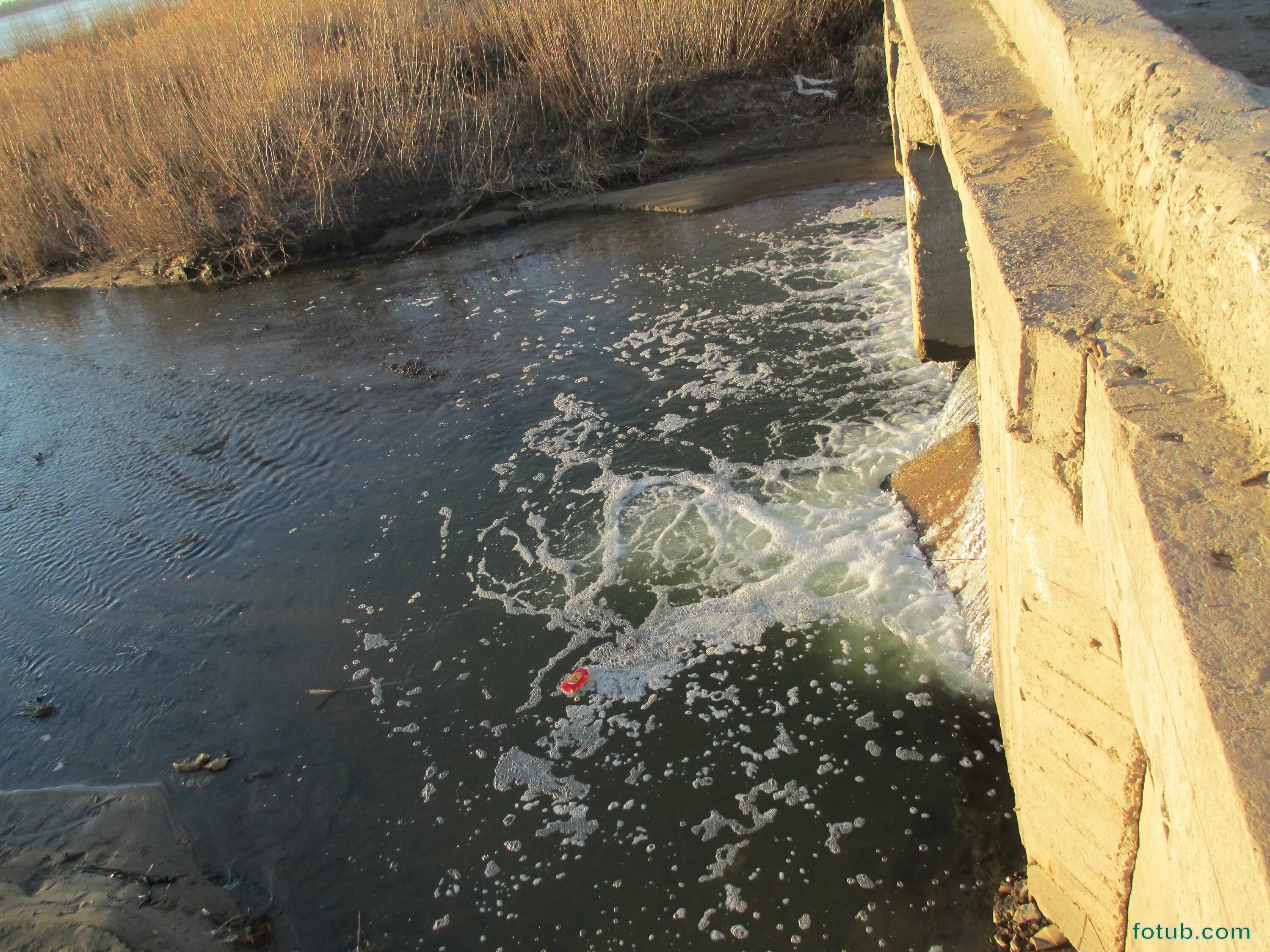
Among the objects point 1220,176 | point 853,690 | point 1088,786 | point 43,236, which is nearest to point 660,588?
point 853,690

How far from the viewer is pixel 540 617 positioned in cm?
487

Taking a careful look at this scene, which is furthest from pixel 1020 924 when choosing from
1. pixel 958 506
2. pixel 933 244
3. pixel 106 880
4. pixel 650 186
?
pixel 650 186

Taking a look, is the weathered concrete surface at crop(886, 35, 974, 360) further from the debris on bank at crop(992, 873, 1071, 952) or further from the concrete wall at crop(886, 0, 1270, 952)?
the debris on bank at crop(992, 873, 1071, 952)

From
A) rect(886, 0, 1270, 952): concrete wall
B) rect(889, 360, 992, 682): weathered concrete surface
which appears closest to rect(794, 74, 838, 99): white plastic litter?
rect(889, 360, 992, 682): weathered concrete surface

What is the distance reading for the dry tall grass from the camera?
10984 mm

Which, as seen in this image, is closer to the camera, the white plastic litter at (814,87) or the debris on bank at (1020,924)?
the debris on bank at (1020,924)

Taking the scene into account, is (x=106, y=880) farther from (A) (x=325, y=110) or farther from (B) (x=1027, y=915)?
(A) (x=325, y=110)

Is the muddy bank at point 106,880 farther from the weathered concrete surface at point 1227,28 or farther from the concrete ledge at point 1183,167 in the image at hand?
the weathered concrete surface at point 1227,28

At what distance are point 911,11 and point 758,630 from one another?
11.8ft

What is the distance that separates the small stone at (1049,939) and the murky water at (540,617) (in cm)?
23

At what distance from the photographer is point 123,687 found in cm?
489

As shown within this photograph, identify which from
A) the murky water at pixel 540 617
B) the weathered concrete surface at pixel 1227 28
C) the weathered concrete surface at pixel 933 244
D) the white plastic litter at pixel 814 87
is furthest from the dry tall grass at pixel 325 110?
the weathered concrete surface at pixel 1227 28

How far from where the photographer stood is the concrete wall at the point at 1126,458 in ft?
4.32

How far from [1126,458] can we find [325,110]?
38.7ft
